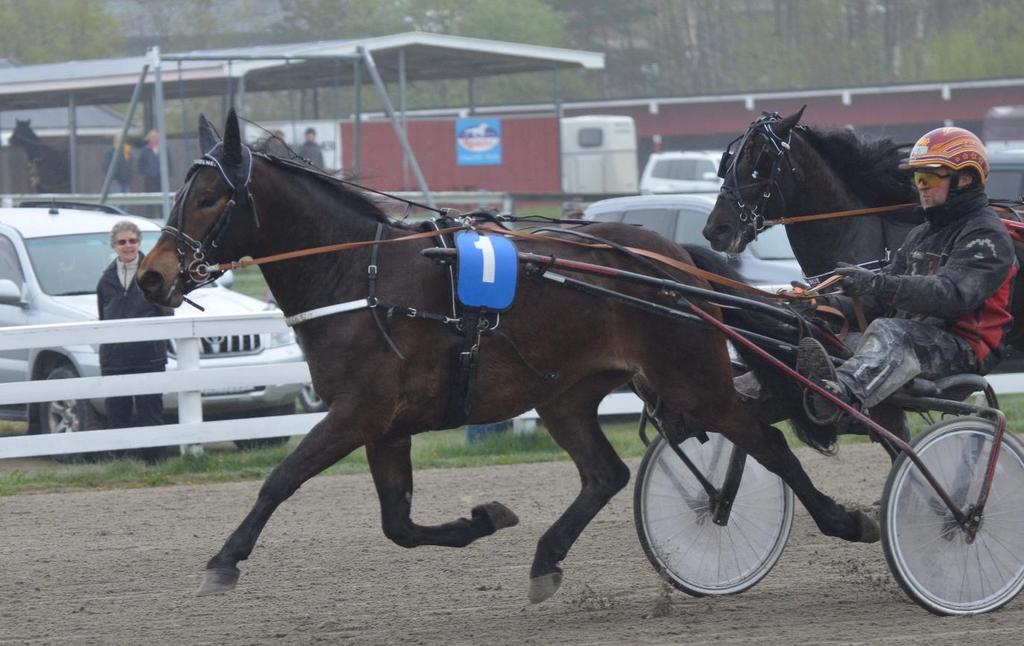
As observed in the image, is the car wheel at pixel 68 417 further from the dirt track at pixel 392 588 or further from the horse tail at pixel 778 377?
the horse tail at pixel 778 377

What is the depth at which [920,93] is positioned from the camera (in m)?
37.6

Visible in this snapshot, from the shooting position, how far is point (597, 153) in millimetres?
30703

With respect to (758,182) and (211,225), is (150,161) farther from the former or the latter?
(211,225)

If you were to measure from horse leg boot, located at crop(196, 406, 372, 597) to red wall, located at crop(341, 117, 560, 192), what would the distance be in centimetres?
2144

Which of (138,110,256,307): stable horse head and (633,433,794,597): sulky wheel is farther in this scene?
(633,433,794,597): sulky wheel

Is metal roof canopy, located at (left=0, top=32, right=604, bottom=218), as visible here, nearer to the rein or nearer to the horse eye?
the rein

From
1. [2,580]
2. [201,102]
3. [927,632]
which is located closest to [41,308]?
[2,580]

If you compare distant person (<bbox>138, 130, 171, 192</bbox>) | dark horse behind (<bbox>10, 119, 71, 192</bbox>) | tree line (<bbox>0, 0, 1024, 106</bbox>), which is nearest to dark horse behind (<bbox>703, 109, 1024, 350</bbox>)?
distant person (<bbox>138, 130, 171, 192</bbox>)

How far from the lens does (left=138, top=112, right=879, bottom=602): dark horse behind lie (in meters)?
5.37

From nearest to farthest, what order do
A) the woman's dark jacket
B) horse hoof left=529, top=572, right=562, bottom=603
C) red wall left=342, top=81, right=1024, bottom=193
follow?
horse hoof left=529, top=572, right=562, bottom=603
the woman's dark jacket
red wall left=342, top=81, right=1024, bottom=193

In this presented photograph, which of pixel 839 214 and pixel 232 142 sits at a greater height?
pixel 232 142

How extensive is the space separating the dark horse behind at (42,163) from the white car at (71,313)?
9.91 metres

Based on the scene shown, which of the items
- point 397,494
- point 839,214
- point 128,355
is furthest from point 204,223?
point 128,355

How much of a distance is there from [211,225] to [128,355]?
470cm
